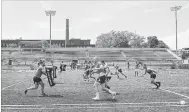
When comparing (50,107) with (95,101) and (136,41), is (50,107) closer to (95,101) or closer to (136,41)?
(95,101)

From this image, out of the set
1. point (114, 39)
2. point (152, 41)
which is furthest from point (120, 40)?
point (152, 41)

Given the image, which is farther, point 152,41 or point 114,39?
point 152,41

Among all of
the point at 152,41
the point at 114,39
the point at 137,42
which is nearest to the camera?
the point at 114,39

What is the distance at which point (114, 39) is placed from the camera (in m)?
132

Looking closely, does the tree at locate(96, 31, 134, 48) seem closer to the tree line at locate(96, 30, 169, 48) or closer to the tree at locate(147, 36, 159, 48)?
the tree line at locate(96, 30, 169, 48)

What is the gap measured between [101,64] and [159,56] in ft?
253

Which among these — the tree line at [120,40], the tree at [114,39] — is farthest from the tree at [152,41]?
the tree at [114,39]

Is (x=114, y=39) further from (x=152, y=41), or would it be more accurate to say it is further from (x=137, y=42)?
(x=152, y=41)

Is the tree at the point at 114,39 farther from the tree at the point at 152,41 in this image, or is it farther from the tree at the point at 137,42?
the tree at the point at 152,41

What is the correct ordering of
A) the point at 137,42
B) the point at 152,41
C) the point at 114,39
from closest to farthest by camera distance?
1. the point at 114,39
2. the point at 137,42
3. the point at 152,41

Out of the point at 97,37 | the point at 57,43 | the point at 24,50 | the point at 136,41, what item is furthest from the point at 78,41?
the point at 24,50

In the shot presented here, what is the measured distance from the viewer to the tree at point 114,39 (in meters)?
132

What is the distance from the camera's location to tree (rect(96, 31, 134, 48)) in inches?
5217

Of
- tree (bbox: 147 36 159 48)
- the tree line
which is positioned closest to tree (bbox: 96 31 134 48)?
the tree line
